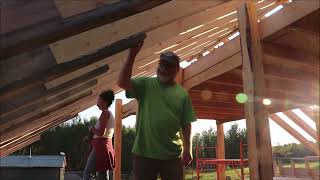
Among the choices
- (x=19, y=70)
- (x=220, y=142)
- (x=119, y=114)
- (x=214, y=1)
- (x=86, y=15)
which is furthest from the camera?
(x=220, y=142)

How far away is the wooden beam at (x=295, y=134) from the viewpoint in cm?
1055

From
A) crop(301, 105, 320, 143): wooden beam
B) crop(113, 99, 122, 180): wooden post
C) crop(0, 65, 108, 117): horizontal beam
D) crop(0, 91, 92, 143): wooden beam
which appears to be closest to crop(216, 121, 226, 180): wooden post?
crop(301, 105, 320, 143): wooden beam

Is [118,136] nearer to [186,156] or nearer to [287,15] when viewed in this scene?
[287,15]

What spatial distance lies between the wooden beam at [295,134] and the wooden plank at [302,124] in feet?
0.97

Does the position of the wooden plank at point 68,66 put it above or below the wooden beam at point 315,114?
below

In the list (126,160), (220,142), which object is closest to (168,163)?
(220,142)

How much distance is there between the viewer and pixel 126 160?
53.3ft

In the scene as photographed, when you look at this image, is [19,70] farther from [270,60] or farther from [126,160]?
[126,160]

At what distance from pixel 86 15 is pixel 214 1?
142cm

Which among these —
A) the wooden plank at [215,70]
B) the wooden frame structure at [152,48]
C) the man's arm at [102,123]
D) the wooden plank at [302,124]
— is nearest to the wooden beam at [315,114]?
the wooden plank at [302,124]

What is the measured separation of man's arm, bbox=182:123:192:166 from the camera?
2.27m

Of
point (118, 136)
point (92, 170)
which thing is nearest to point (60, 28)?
point (92, 170)

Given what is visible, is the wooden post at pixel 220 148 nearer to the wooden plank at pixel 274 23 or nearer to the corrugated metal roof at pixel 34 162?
the corrugated metal roof at pixel 34 162

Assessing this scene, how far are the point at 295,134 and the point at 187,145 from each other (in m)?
9.41
